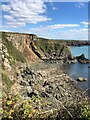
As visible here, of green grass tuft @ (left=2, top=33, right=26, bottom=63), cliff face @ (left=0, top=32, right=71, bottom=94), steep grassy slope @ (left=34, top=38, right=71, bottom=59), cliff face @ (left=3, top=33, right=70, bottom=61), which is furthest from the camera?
steep grassy slope @ (left=34, top=38, right=71, bottom=59)

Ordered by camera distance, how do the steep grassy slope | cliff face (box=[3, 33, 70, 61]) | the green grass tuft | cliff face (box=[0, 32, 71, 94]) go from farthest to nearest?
the steep grassy slope → cliff face (box=[3, 33, 70, 61]) → cliff face (box=[0, 32, 71, 94]) → the green grass tuft

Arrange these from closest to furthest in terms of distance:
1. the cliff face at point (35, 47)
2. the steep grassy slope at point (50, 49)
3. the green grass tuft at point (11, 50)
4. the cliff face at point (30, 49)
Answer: the green grass tuft at point (11, 50)
the cliff face at point (30, 49)
the cliff face at point (35, 47)
the steep grassy slope at point (50, 49)

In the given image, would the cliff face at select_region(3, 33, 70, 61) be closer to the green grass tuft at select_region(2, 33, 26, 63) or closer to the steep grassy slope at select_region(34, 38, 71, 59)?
the steep grassy slope at select_region(34, 38, 71, 59)

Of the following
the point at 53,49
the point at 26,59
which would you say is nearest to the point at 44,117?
the point at 26,59

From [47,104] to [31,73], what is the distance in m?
33.3

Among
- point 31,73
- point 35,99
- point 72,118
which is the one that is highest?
point 35,99

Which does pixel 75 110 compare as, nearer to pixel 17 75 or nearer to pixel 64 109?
pixel 64 109

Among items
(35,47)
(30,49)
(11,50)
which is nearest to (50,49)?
(35,47)

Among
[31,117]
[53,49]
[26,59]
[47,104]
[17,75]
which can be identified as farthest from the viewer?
[53,49]

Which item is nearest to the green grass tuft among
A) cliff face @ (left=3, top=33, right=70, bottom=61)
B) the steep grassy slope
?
cliff face @ (left=3, top=33, right=70, bottom=61)

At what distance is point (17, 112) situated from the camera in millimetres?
3404

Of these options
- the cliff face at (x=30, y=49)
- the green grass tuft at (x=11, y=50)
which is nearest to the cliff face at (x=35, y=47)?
the cliff face at (x=30, y=49)

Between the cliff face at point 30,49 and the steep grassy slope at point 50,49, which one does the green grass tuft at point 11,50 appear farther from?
the steep grassy slope at point 50,49

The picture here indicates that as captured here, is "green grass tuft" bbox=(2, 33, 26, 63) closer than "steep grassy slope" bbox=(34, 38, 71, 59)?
Yes
